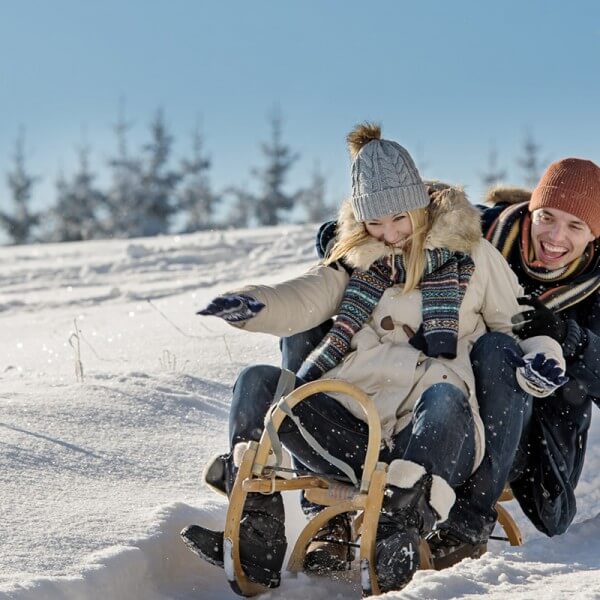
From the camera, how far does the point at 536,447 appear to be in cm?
311

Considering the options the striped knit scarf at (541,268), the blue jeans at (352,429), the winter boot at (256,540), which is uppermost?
the striped knit scarf at (541,268)

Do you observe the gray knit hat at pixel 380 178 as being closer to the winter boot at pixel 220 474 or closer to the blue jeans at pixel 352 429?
the blue jeans at pixel 352 429

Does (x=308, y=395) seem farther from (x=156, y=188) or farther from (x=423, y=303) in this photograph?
(x=156, y=188)

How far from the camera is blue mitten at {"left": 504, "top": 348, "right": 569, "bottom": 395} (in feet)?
8.53

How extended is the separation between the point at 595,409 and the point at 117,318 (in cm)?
408

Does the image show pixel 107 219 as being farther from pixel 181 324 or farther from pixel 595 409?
pixel 595 409

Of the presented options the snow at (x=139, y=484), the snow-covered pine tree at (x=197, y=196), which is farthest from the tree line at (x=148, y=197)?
the snow at (x=139, y=484)

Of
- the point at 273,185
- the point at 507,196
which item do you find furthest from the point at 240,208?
the point at 507,196

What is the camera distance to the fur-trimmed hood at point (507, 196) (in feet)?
12.0

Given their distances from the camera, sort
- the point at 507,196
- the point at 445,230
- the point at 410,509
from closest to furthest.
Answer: the point at 410,509 < the point at 445,230 < the point at 507,196

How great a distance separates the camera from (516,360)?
8.72 feet

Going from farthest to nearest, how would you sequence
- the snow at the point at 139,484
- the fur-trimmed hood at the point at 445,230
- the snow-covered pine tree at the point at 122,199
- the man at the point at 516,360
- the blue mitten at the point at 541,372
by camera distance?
the snow-covered pine tree at the point at 122,199, the fur-trimmed hood at the point at 445,230, the man at the point at 516,360, the blue mitten at the point at 541,372, the snow at the point at 139,484

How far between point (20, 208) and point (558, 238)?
3609 centimetres

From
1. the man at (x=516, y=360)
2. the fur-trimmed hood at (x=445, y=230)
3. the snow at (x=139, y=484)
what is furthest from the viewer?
the fur-trimmed hood at (x=445, y=230)
